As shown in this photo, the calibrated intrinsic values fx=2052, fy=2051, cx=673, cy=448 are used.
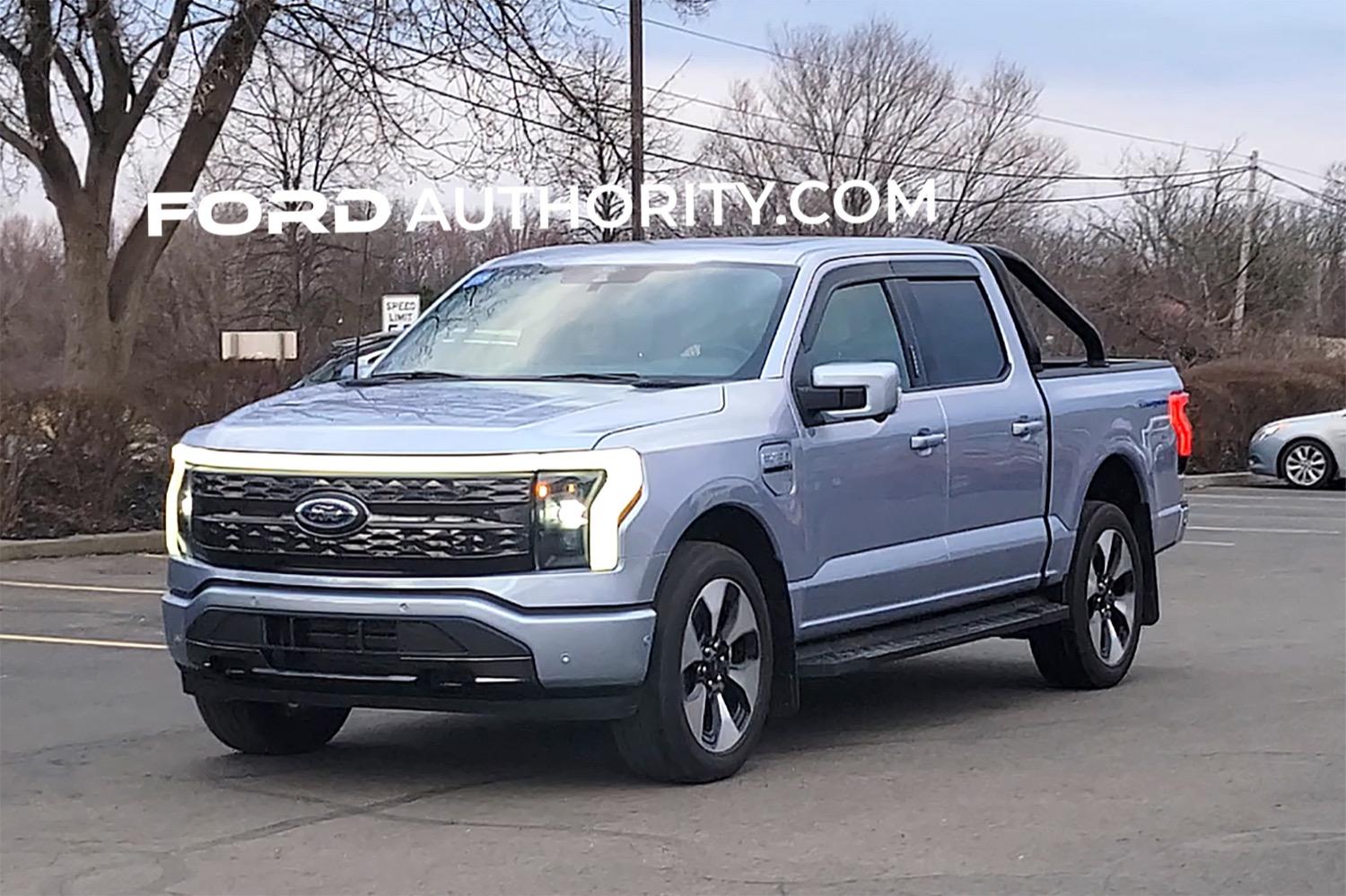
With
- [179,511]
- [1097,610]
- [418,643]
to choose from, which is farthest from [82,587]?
[418,643]

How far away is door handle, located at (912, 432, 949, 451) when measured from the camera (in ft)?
26.5

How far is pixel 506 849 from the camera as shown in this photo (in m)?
6.08

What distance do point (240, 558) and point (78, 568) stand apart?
9.24 meters

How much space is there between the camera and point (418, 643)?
21.1 feet

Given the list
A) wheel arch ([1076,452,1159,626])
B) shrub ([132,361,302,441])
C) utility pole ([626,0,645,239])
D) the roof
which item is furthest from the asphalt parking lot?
utility pole ([626,0,645,239])

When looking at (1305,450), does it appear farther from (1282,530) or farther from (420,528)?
(420,528)

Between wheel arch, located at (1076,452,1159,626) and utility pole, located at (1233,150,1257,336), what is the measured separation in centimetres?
3927

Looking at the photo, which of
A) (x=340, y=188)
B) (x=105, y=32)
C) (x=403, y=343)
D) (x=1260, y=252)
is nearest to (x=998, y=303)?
(x=403, y=343)

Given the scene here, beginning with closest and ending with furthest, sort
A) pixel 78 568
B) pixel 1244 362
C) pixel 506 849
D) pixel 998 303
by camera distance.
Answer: pixel 506 849 < pixel 998 303 < pixel 78 568 < pixel 1244 362

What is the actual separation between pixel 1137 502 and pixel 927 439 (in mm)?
2115

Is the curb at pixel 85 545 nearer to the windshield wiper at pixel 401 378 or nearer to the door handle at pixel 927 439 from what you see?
the windshield wiper at pixel 401 378

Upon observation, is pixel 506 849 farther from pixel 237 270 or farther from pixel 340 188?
pixel 237 270

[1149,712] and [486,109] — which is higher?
[486,109]

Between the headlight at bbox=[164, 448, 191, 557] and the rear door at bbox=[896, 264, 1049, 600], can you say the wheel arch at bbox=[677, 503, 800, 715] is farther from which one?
the headlight at bbox=[164, 448, 191, 557]
